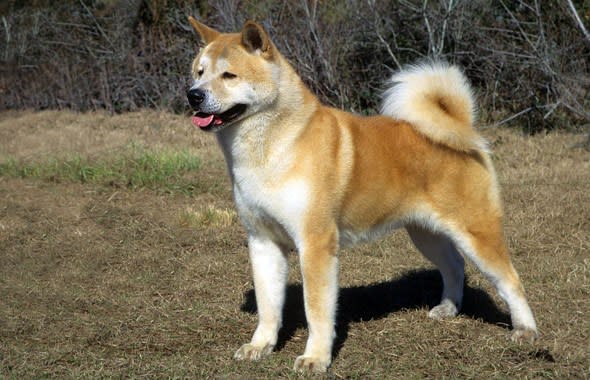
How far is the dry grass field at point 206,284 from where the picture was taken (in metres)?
4.02

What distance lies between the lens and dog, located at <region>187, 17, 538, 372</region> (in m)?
3.81

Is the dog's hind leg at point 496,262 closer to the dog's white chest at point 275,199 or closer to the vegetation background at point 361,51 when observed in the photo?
the dog's white chest at point 275,199

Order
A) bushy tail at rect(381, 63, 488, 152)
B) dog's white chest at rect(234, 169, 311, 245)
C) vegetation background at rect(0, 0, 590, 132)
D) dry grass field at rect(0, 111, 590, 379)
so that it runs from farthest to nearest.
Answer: vegetation background at rect(0, 0, 590, 132)
bushy tail at rect(381, 63, 488, 152)
dry grass field at rect(0, 111, 590, 379)
dog's white chest at rect(234, 169, 311, 245)

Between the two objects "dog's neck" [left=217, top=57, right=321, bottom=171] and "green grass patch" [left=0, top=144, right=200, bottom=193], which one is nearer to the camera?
"dog's neck" [left=217, top=57, right=321, bottom=171]

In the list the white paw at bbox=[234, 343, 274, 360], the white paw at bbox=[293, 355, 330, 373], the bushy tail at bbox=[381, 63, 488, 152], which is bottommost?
the white paw at bbox=[234, 343, 274, 360]

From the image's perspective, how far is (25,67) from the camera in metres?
14.8

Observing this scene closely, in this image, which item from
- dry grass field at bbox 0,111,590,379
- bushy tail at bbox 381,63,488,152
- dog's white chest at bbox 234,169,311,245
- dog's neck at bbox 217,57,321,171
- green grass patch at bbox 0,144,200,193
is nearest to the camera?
dog's white chest at bbox 234,169,311,245

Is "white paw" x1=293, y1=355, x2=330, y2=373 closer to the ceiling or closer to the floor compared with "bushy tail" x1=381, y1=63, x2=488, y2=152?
closer to the floor

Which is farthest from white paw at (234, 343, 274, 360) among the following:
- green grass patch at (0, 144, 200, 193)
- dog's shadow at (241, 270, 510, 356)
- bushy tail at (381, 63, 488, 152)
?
green grass patch at (0, 144, 200, 193)

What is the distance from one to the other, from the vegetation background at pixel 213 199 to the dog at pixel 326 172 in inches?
15.9

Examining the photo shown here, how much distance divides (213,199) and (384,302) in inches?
119

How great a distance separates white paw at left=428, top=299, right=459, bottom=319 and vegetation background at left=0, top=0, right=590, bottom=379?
0.05 metres

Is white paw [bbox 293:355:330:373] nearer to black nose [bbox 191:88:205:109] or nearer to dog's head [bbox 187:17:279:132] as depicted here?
dog's head [bbox 187:17:279:132]

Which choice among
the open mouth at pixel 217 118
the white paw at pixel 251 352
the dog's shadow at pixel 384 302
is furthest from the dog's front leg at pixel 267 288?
the open mouth at pixel 217 118
